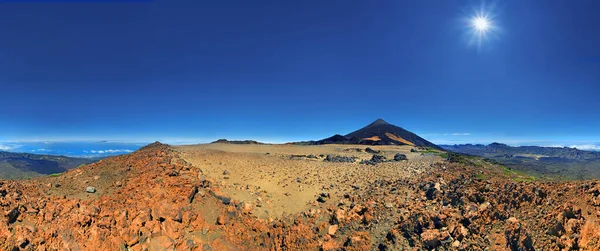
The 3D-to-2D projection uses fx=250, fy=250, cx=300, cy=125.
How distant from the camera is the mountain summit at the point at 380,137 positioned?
58.9 metres

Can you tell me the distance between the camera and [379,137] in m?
65.7

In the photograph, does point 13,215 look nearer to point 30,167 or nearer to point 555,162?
point 555,162

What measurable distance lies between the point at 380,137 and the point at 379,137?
1.08 ft

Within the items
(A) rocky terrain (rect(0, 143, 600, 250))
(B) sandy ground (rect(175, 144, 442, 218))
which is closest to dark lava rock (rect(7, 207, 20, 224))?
(A) rocky terrain (rect(0, 143, 600, 250))

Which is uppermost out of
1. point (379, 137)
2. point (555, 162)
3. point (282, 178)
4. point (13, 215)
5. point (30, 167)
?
point (379, 137)

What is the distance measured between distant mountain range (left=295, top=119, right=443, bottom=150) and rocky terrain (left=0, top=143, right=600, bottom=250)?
4376 cm

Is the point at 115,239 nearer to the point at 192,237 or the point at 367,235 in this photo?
the point at 192,237

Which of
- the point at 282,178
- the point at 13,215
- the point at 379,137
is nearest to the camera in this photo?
the point at 13,215

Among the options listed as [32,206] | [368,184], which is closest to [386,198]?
[368,184]

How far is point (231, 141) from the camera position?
46.3m

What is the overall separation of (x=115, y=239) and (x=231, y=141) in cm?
3829

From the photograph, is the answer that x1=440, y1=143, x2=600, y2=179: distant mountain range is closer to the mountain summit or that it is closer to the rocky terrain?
the rocky terrain

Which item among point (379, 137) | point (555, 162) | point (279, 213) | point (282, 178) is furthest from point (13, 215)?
point (555, 162)

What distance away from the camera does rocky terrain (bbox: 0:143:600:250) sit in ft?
26.1
